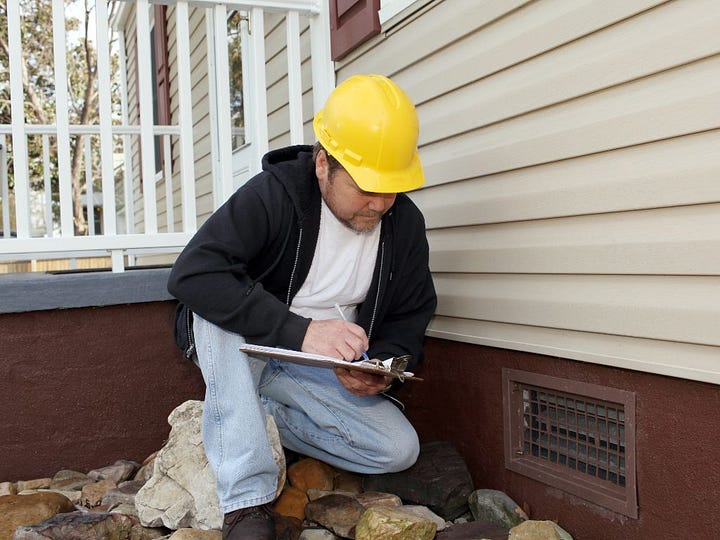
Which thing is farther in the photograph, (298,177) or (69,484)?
(69,484)

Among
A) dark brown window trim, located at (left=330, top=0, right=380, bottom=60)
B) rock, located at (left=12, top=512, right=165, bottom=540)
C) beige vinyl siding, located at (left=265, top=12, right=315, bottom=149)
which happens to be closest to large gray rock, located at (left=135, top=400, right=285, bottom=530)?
rock, located at (left=12, top=512, right=165, bottom=540)

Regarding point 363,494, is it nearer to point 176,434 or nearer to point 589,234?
point 176,434

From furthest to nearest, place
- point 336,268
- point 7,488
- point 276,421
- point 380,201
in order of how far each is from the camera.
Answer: point 7,488 → point 276,421 → point 336,268 → point 380,201

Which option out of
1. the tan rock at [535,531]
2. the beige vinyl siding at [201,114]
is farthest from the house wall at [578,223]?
the beige vinyl siding at [201,114]

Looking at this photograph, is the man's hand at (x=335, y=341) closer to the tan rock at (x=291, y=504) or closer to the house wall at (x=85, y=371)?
the tan rock at (x=291, y=504)

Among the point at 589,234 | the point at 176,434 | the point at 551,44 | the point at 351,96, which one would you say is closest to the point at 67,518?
the point at 176,434

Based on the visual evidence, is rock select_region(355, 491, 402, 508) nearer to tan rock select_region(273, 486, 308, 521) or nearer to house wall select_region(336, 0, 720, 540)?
tan rock select_region(273, 486, 308, 521)

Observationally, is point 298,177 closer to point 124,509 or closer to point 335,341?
point 335,341

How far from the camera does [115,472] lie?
11.2ft

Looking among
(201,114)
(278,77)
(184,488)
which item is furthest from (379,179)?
(201,114)

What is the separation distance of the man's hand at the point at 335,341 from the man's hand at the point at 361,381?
18 centimetres

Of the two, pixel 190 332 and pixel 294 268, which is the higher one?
pixel 294 268

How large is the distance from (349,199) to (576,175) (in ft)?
2.50

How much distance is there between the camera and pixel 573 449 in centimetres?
274
